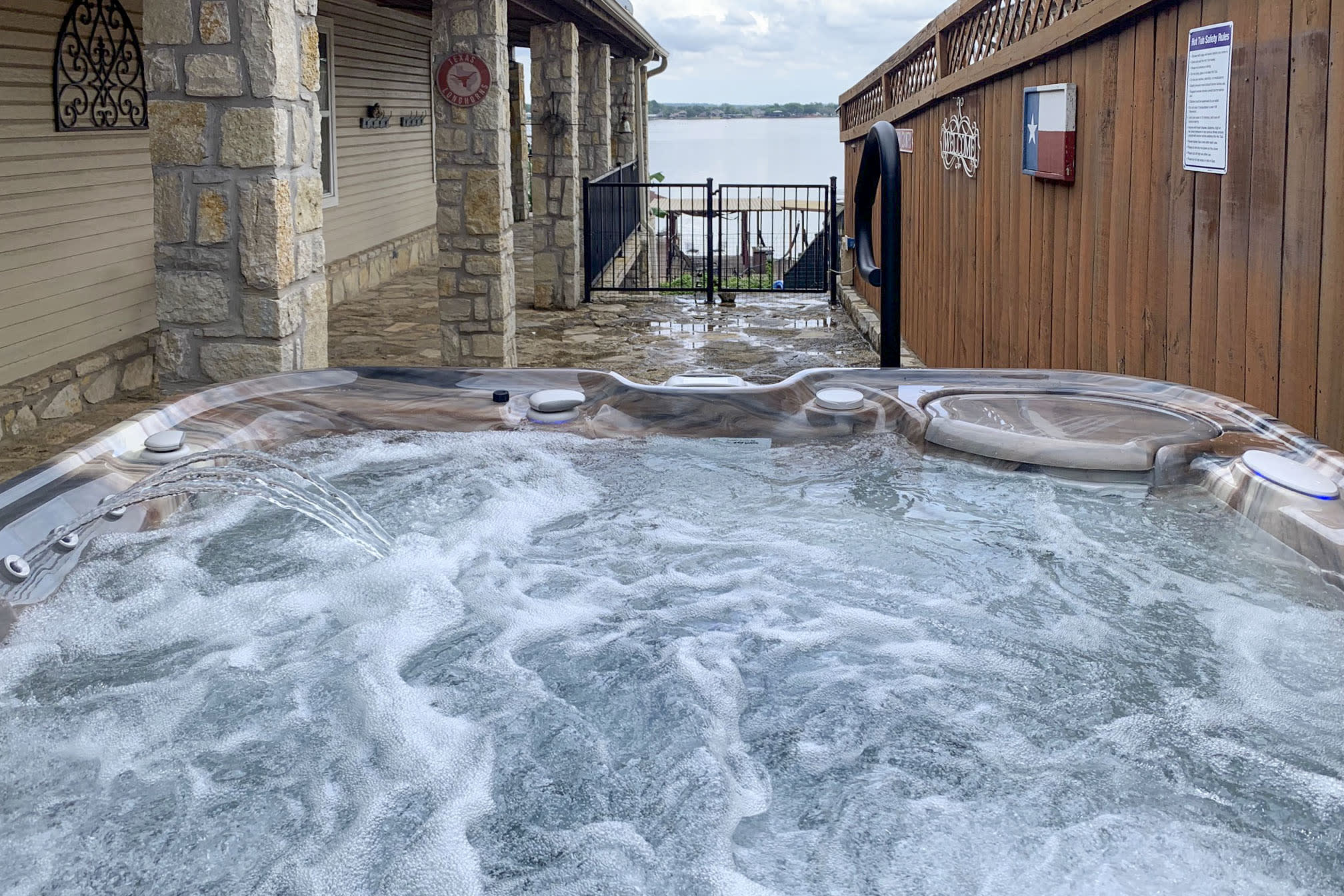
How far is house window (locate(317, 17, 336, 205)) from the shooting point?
10398 mm

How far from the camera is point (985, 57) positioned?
214 inches

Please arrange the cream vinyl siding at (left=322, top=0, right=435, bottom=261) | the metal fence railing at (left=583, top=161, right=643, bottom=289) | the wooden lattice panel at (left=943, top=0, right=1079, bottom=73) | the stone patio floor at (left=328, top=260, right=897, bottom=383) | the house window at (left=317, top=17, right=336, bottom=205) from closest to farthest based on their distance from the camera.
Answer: the wooden lattice panel at (left=943, top=0, right=1079, bottom=73), the stone patio floor at (left=328, top=260, right=897, bottom=383), the house window at (left=317, top=17, right=336, bottom=205), the cream vinyl siding at (left=322, top=0, right=435, bottom=261), the metal fence railing at (left=583, top=161, right=643, bottom=289)

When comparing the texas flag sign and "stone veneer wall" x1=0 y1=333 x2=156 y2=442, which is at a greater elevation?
the texas flag sign

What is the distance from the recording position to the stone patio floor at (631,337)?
810cm

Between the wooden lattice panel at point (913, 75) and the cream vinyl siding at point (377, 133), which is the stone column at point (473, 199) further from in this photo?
the cream vinyl siding at point (377, 133)

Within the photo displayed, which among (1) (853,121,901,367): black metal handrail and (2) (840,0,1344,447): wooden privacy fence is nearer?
(2) (840,0,1344,447): wooden privacy fence

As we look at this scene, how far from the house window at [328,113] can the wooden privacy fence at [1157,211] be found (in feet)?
19.7

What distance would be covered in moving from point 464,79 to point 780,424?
16.5 ft

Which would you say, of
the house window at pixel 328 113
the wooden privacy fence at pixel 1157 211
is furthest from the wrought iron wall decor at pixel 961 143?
the house window at pixel 328 113

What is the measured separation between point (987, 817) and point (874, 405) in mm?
1857

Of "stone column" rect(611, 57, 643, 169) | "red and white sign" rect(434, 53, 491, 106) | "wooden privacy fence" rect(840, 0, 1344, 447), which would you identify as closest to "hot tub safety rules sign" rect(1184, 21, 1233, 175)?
"wooden privacy fence" rect(840, 0, 1344, 447)

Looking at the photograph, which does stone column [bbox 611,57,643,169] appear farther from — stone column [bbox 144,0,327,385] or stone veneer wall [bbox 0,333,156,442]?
stone column [bbox 144,0,327,385]

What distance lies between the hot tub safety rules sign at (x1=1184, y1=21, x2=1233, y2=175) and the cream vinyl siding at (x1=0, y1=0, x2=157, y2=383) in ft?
16.5

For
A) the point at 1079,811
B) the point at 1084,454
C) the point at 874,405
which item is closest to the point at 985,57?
the point at 874,405
